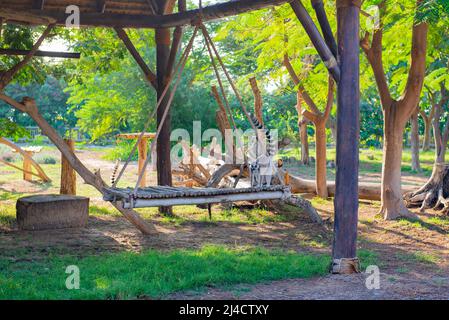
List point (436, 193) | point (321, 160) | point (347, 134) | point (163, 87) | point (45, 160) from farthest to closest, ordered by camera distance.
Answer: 1. point (45, 160)
2. point (321, 160)
3. point (436, 193)
4. point (163, 87)
5. point (347, 134)

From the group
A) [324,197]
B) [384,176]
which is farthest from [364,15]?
[324,197]

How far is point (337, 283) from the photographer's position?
6.63 meters

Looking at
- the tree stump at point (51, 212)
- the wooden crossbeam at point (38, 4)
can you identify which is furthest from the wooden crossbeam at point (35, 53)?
the tree stump at point (51, 212)

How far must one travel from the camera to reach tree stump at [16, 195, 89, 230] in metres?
10.1

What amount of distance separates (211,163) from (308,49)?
12.8ft

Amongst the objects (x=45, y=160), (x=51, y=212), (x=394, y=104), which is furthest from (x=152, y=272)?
(x=45, y=160)

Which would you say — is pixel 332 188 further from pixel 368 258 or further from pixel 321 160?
pixel 368 258

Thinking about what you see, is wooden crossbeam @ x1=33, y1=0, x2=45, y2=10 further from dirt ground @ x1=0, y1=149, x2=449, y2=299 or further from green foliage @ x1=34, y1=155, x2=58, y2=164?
green foliage @ x1=34, y1=155, x2=58, y2=164

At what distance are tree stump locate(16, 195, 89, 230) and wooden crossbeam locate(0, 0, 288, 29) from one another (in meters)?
2.72

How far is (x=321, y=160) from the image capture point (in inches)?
552

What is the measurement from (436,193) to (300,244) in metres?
4.60

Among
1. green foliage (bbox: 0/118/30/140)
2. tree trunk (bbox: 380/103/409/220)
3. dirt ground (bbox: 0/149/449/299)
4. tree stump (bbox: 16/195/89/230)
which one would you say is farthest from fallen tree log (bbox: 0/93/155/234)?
tree trunk (bbox: 380/103/409/220)

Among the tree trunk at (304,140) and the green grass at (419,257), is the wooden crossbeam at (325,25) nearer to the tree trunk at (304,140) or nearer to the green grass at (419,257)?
the green grass at (419,257)
